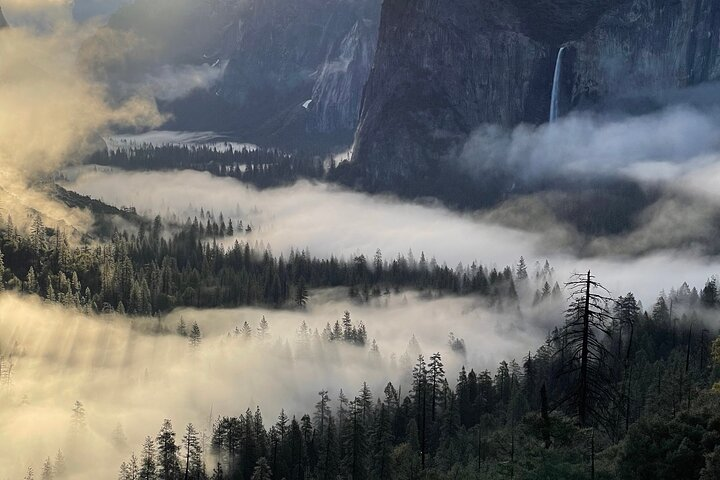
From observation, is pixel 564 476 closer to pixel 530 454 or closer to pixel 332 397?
pixel 530 454

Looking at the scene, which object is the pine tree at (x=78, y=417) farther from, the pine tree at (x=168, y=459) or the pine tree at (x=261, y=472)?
the pine tree at (x=261, y=472)

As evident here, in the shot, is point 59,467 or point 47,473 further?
point 59,467

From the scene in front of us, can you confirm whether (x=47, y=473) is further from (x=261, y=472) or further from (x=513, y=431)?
(x=513, y=431)

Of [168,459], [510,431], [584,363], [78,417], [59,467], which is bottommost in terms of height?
[59,467]

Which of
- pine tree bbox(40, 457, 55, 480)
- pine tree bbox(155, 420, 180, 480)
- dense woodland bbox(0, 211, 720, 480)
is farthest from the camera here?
pine tree bbox(40, 457, 55, 480)

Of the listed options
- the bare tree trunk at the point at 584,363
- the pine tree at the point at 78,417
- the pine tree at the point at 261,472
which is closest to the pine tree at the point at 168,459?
the pine tree at the point at 261,472

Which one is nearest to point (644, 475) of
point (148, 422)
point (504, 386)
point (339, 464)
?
point (339, 464)

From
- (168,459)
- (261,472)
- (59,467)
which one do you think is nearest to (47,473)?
(59,467)

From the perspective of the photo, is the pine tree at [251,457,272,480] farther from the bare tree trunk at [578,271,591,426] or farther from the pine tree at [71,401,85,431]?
the bare tree trunk at [578,271,591,426]

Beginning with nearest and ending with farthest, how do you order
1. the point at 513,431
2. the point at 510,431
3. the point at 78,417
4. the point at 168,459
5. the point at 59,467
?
1. the point at 513,431
2. the point at 510,431
3. the point at 168,459
4. the point at 59,467
5. the point at 78,417

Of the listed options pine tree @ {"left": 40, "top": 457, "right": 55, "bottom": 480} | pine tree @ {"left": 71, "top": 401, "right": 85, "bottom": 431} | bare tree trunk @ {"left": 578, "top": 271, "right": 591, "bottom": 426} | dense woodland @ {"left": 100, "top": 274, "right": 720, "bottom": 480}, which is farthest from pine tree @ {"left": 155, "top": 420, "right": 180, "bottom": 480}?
bare tree trunk @ {"left": 578, "top": 271, "right": 591, "bottom": 426}

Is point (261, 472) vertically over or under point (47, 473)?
over
